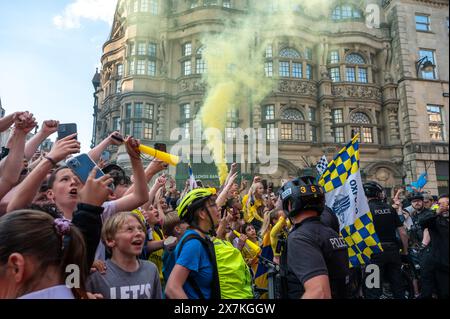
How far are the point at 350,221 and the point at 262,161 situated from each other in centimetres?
1756

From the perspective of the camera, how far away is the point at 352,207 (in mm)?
4273

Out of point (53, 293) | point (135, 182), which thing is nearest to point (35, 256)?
point (53, 293)

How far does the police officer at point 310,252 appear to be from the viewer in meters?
2.00

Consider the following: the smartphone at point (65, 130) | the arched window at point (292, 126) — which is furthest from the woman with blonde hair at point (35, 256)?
the arched window at point (292, 126)

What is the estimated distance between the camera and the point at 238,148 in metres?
21.8

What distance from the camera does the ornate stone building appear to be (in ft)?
74.7

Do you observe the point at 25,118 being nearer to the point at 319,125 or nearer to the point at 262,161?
the point at 262,161

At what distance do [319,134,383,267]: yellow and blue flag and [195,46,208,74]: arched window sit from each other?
20.1m

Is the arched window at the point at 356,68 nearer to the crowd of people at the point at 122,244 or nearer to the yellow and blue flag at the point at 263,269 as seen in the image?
the yellow and blue flag at the point at 263,269

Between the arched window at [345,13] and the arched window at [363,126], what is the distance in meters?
7.84

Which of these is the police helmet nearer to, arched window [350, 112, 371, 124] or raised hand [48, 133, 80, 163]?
raised hand [48, 133, 80, 163]

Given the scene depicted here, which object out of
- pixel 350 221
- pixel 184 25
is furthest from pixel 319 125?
pixel 350 221

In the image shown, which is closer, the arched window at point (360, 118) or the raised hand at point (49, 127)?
the raised hand at point (49, 127)

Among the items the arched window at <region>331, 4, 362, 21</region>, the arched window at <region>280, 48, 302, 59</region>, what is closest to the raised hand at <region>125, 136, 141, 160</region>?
the arched window at <region>280, 48, 302, 59</region>
